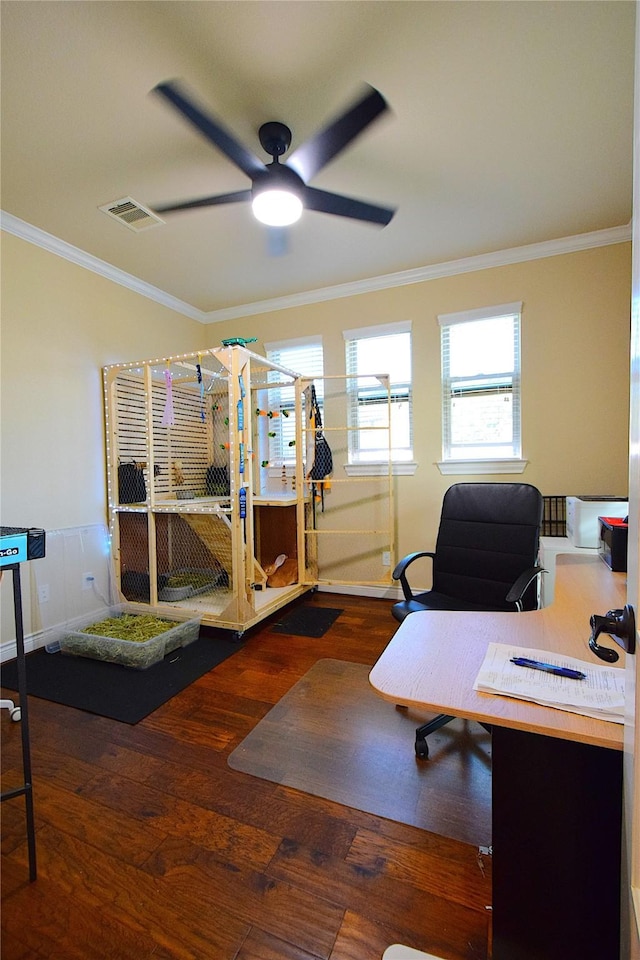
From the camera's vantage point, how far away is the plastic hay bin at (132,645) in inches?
97.3

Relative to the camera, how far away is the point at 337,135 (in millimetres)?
1614

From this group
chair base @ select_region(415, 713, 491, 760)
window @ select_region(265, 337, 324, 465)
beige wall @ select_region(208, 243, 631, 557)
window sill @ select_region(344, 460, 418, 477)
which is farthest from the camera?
window @ select_region(265, 337, 324, 465)

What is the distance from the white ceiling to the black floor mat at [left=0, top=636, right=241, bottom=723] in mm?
2861

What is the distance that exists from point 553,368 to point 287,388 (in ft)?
7.63

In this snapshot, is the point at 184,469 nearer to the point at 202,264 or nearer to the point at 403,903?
the point at 202,264

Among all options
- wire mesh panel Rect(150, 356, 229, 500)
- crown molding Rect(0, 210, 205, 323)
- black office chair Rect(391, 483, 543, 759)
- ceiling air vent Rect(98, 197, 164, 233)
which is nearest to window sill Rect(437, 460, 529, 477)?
black office chair Rect(391, 483, 543, 759)

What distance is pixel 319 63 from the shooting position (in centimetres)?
166

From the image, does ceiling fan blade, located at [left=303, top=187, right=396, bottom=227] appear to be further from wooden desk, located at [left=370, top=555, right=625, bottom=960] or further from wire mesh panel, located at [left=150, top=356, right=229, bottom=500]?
wooden desk, located at [left=370, top=555, right=625, bottom=960]

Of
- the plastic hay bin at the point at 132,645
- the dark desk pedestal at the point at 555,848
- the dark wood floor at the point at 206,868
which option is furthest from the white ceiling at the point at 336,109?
the dark wood floor at the point at 206,868

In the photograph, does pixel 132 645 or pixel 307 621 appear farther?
pixel 307 621

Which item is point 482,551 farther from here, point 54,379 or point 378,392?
point 54,379

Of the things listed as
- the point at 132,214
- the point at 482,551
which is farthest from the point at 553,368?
the point at 132,214

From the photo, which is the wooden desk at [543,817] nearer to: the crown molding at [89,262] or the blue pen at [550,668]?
the blue pen at [550,668]

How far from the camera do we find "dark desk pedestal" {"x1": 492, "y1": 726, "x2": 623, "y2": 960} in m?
0.82
